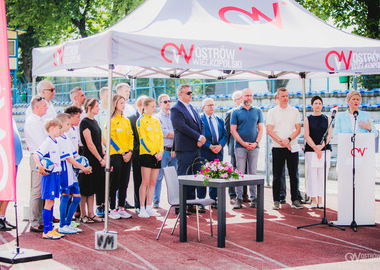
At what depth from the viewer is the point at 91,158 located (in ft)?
28.2

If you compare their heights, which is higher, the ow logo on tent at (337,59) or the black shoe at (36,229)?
the ow logo on tent at (337,59)

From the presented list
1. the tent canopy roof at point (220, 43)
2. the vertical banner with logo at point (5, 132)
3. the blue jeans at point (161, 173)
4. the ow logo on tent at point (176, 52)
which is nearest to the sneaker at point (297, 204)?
the blue jeans at point (161, 173)

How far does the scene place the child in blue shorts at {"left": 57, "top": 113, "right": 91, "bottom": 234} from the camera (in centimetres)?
Answer: 741

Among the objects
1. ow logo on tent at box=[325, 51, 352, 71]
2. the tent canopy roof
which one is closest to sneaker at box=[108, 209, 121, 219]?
the tent canopy roof

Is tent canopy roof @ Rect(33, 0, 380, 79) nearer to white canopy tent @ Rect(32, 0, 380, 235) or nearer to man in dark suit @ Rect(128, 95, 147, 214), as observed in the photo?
white canopy tent @ Rect(32, 0, 380, 235)

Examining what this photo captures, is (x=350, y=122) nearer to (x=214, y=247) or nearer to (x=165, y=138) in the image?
(x=165, y=138)

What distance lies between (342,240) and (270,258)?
1578mm

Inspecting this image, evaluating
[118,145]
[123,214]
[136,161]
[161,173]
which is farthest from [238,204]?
[118,145]

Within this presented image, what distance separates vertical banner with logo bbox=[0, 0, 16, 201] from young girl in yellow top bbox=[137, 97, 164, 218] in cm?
396

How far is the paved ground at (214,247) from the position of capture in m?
5.95

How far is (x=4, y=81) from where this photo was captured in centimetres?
524

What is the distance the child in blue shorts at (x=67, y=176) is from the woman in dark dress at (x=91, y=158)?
67 centimetres

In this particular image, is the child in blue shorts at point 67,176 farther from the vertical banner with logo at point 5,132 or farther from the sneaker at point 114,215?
the vertical banner with logo at point 5,132

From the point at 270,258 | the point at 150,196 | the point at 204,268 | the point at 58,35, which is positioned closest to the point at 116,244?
the point at 204,268
